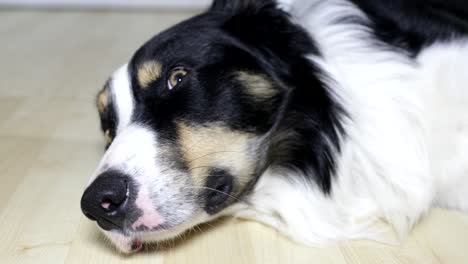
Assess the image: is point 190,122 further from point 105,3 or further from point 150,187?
point 105,3

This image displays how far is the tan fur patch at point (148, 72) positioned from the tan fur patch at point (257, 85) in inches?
9.1

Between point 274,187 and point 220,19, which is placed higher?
point 220,19

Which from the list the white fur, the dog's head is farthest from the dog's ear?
the white fur

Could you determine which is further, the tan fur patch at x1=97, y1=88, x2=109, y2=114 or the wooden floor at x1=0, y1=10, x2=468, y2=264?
the tan fur patch at x1=97, y1=88, x2=109, y2=114

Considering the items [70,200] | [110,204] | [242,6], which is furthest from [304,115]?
[70,200]

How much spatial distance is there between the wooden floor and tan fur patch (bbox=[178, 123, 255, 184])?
0.74 ft

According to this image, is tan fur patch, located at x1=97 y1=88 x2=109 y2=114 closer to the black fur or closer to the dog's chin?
the black fur

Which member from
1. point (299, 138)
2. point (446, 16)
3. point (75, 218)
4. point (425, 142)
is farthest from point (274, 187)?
point (446, 16)

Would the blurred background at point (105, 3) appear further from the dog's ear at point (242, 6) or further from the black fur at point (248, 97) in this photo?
the black fur at point (248, 97)

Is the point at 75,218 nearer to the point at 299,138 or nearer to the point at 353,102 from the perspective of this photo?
the point at 299,138

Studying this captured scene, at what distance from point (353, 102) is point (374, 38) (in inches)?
9.6

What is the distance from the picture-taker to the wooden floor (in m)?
1.60

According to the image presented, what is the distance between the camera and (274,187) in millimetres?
1741

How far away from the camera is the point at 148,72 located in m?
1.67
